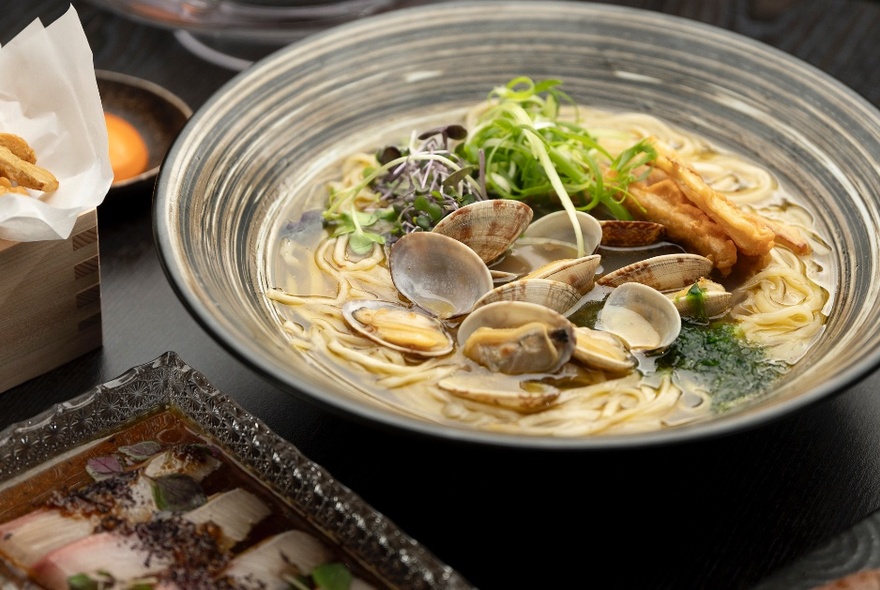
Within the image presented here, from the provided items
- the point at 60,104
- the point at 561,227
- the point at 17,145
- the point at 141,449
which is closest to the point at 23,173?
the point at 17,145

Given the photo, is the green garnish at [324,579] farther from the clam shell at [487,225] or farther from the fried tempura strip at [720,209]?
the fried tempura strip at [720,209]

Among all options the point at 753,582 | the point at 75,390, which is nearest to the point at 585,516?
the point at 753,582

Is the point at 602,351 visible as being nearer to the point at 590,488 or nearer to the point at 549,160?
the point at 590,488

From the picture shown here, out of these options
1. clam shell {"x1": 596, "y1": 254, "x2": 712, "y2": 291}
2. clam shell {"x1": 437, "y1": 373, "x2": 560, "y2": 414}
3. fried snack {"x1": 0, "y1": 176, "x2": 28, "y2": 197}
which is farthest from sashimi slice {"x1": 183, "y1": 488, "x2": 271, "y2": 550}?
clam shell {"x1": 596, "y1": 254, "x2": 712, "y2": 291}

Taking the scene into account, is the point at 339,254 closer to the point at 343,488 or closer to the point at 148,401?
the point at 148,401

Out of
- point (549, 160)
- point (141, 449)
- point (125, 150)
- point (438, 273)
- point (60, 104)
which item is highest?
point (549, 160)

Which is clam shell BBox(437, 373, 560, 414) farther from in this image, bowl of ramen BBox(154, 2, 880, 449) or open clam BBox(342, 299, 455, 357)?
open clam BBox(342, 299, 455, 357)
